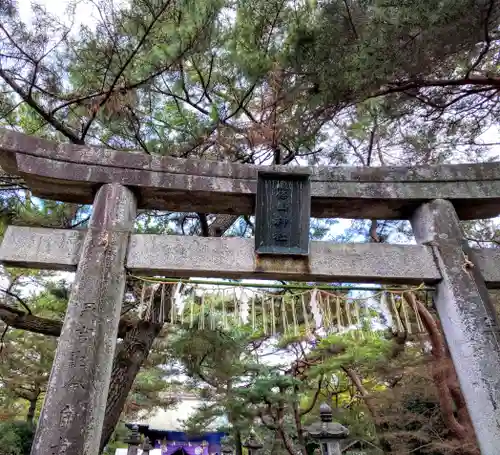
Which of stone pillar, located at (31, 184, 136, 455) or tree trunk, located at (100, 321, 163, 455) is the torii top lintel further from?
tree trunk, located at (100, 321, 163, 455)

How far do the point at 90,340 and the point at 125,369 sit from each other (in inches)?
114

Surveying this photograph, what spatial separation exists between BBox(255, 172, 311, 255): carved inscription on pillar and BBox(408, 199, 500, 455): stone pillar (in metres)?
1.45

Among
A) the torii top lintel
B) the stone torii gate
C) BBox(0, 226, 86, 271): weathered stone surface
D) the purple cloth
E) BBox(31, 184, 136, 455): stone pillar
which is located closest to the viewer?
BBox(31, 184, 136, 455): stone pillar

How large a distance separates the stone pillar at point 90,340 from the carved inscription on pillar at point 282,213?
1455mm

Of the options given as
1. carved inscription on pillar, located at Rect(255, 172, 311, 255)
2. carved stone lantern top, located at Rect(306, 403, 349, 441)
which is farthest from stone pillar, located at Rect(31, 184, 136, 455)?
carved stone lantern top, located at Rect(306, 403, 349, 441)

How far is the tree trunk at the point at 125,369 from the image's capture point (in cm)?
554

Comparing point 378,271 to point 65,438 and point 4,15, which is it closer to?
point 65,438

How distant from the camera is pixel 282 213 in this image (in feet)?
13.7

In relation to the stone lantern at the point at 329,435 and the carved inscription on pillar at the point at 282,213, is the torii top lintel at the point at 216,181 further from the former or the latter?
the stone lantern at the point at 329,435

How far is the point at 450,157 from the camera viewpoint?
21.6 ft

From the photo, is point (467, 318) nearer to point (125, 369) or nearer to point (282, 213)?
point (282, 213)

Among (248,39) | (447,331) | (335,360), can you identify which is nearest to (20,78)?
(248,39)

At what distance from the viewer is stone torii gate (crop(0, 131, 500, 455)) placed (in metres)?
3.29

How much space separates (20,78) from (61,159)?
1789 millimetres
